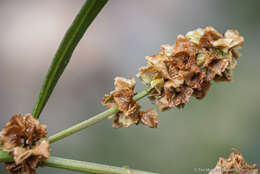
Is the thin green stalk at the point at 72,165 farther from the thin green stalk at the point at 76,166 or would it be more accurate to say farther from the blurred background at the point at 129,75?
the blurred background at the point at 129,75

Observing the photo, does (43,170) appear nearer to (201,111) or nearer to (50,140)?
(201,111)

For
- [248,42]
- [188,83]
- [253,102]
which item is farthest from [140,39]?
[188,83]

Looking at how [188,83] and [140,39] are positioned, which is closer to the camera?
[188,83]

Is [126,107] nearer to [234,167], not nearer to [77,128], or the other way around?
[77,128]

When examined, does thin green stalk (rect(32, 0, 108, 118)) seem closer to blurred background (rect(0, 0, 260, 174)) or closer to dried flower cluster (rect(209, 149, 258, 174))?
dried flower cluster (rect(209, 149, 258, 174))

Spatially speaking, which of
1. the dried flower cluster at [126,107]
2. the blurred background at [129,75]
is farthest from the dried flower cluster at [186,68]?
the blurred background at [129,75]

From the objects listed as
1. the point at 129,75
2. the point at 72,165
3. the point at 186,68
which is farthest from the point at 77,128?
the point at 129,75
